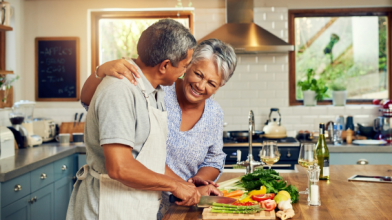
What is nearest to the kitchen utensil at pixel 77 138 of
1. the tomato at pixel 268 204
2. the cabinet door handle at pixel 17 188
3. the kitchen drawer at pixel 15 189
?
the kitchen drawer at pixel 15 189

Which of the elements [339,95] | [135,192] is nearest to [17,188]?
[135,192]

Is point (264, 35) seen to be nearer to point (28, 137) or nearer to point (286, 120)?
point (286, 120)

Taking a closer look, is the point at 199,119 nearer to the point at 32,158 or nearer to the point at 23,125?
the point at 32,158

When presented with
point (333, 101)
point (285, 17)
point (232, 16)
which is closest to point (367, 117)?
point (333, 101)

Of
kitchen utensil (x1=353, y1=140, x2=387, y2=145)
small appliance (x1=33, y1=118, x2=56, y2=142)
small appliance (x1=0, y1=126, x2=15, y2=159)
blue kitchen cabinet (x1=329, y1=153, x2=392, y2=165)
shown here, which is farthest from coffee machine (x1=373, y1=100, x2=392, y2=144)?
small appliance (x1=0, y1=126, x2=15, y2=159)

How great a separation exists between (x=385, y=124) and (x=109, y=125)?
3.77 meters

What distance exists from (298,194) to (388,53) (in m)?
3.60

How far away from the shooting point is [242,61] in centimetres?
479

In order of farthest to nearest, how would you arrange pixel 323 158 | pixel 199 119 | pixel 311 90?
pixel 311 90
pixel 323 158
pixel 199 119

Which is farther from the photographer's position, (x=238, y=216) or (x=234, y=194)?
(x=234, y=194)

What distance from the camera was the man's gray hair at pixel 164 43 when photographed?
60.7 inches

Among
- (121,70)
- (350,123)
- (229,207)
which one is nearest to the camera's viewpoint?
(121,70)

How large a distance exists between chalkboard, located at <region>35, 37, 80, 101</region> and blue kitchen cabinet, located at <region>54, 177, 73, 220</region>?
4.39ft

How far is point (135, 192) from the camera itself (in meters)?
1.62
